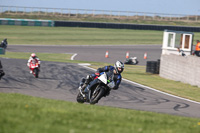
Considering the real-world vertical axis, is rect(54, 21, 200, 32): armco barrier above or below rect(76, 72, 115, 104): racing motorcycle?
above

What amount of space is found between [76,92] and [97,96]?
4594mm

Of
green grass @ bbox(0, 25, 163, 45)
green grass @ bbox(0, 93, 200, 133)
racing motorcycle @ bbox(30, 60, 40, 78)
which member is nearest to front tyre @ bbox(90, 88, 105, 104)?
green grass @ bbox(0, 93, 200, 133)

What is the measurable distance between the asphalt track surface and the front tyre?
73.1 inches

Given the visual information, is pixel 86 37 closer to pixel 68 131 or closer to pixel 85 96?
pixel 85 96

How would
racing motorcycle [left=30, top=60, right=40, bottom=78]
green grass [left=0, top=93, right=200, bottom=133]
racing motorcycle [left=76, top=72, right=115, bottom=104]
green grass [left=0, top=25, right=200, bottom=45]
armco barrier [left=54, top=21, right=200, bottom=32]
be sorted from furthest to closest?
armco barrier [left=54, top=21, right=200, bottom=32], green grass [left=0, top=25, right=200, bottom=45], racing motorcycle [left=30, top=60, right=40, bottom=78], racing motorcycle [left=76, top=72, right=115, bottom=104], green grass [left=0, top=93, right=200, bottom=133]

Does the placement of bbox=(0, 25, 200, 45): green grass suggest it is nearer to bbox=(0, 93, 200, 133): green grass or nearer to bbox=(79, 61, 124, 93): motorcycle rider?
bbox=(79, 61, 124, 93): motorcycle rider

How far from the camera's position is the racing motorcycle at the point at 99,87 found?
→ 11.5m

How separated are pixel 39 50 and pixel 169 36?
18.1 meters

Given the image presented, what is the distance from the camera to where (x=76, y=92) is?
16.1 meters

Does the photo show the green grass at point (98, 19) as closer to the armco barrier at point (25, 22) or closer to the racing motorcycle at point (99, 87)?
the armco barrier at point (25, 22)

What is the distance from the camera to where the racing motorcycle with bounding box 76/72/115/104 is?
1148cm

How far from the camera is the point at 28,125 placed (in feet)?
19.3

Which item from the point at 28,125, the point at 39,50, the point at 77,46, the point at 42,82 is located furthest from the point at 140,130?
the point at 77,46

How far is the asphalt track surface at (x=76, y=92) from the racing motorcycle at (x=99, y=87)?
1846 millimetres
